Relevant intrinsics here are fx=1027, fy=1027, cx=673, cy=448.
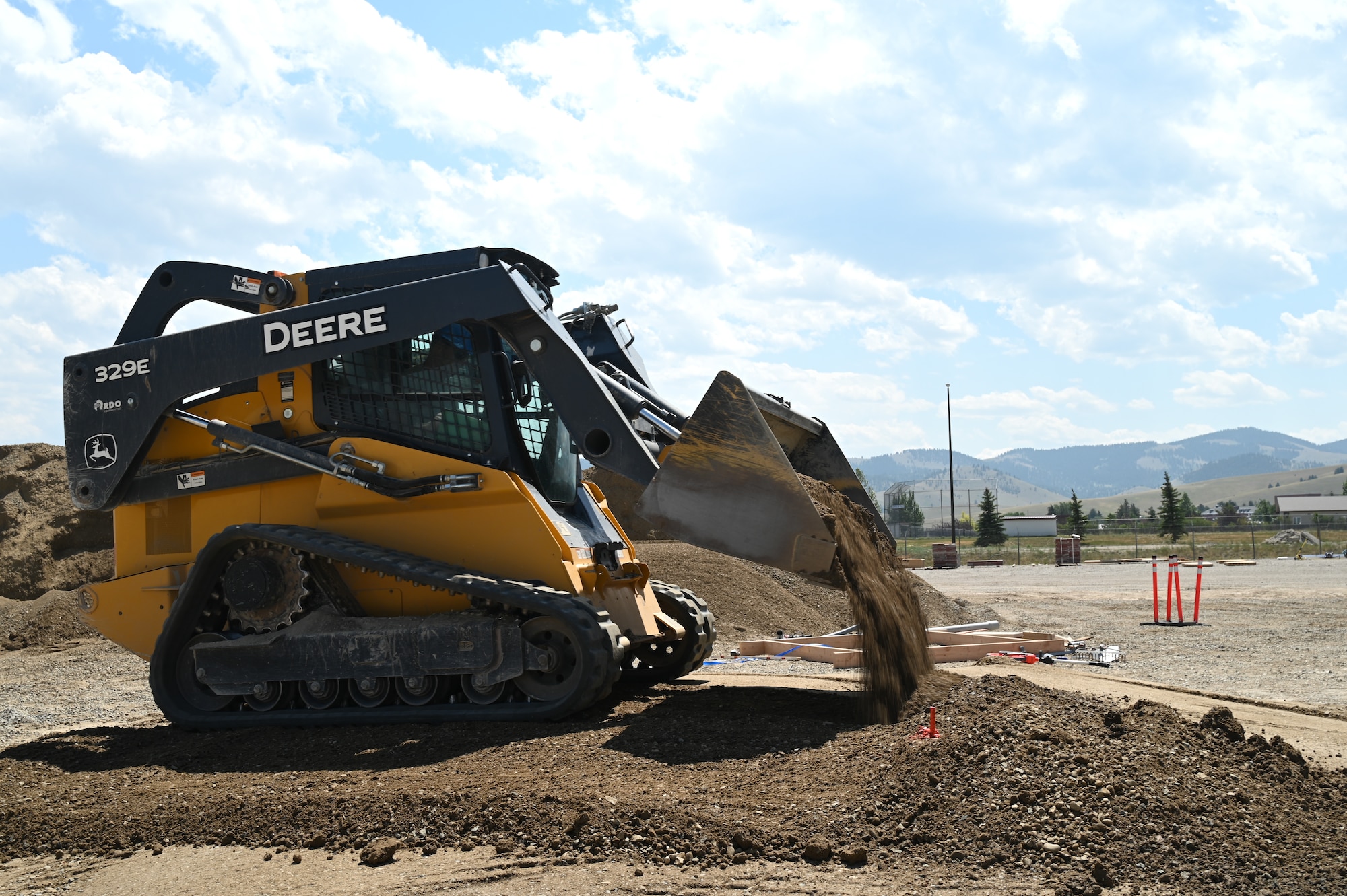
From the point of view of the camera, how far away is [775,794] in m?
4.91

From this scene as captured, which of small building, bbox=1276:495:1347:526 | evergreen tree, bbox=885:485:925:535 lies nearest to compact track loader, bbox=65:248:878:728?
evergreen tree, bbox=885:485:925:535

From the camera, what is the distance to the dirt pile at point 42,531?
55.0 feet

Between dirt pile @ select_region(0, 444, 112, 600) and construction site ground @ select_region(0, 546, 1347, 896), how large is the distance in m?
10.2

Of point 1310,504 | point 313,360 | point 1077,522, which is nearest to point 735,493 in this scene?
point 313,360

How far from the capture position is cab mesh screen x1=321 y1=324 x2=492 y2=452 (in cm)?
773

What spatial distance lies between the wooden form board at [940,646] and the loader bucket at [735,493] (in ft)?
17.0

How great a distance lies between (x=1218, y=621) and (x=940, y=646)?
301 inches

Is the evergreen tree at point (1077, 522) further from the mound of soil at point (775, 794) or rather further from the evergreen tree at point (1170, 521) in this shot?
the mound of soil at point (775, 794)

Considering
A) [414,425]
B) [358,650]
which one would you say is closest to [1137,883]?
[358,650]

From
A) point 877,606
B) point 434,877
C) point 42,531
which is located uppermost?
point 42,531

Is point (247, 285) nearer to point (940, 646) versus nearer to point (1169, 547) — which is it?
point (940, 646)

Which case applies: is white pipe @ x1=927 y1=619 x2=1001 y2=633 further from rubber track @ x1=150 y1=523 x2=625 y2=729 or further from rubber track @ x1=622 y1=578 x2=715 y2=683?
rubber track @ x1=150 y1=523 x2=625 y2=729

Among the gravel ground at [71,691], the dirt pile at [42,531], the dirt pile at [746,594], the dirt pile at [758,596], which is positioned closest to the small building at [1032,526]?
the dirt pile at [758,596]

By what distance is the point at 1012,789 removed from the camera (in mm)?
4512
